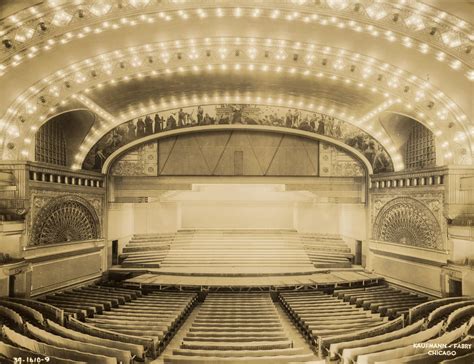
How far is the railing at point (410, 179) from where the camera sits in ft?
43.1

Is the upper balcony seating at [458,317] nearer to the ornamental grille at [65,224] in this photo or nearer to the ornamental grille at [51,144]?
the ornamental grille at [65,224]

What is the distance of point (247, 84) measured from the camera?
542 inches

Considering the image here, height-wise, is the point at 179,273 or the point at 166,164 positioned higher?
the point at 166,164

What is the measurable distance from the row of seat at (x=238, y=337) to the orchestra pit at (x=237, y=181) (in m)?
0.06

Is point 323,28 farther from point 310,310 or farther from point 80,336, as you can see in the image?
point 80,336

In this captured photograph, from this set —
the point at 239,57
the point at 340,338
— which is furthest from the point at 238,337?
the point at 239,57

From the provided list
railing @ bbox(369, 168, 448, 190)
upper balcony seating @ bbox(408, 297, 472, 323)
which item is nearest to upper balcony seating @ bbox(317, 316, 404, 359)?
upper balcony seating @ bbox(408, 297, 472, 323)

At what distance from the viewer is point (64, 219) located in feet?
48.4

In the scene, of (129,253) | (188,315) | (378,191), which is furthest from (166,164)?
(378,191)

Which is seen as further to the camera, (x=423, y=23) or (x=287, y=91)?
(x=287, y=91)

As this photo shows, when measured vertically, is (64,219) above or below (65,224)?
above

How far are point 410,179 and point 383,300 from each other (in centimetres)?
555

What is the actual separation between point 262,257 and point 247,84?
26.1ft

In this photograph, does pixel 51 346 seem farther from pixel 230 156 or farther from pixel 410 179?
pixel 410 179
